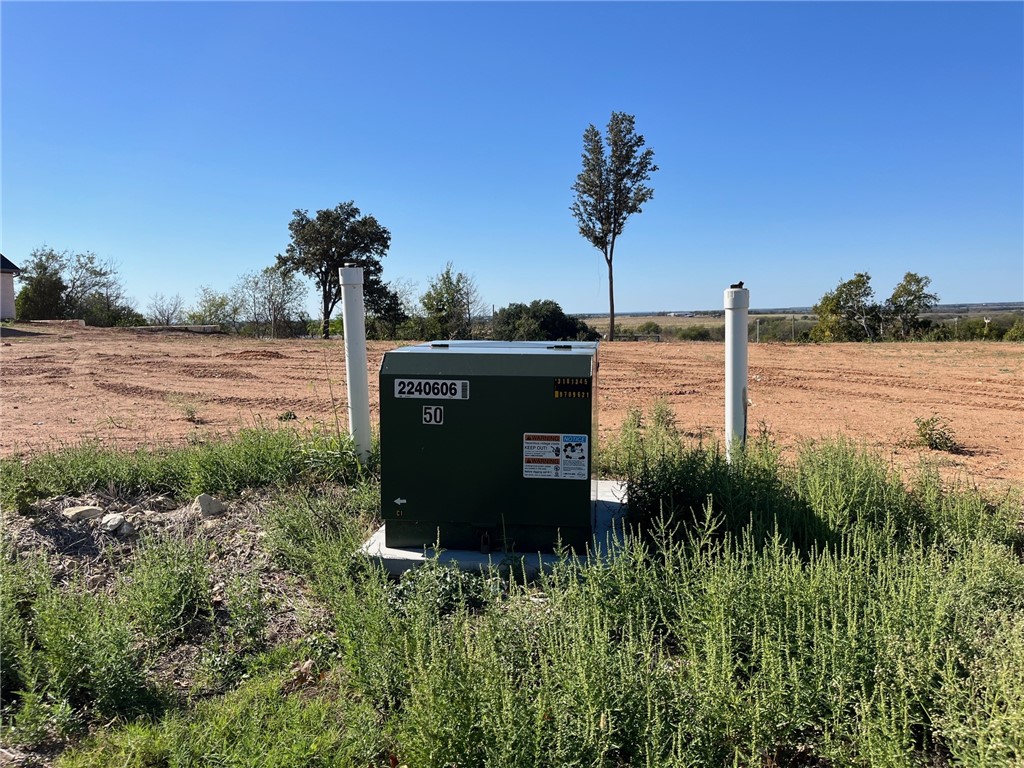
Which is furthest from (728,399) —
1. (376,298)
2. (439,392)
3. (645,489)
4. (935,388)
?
(376,298)

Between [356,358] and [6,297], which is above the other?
[6,297]

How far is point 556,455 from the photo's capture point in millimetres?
3867

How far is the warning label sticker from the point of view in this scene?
3.85m

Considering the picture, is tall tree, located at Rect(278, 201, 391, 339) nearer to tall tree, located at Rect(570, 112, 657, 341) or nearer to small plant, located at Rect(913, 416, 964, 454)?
tall tree, located at Rect(570, 112, 657, 341)

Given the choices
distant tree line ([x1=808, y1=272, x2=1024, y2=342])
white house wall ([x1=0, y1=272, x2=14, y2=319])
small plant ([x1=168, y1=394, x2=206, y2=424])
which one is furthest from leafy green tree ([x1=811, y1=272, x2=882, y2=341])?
white house wall ([x1=0, y1=272, x2=14, y2=319])

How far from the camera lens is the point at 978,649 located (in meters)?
2.71

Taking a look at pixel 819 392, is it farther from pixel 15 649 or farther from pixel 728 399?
pixel 15 649

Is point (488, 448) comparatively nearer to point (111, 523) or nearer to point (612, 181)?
point (111, 523)

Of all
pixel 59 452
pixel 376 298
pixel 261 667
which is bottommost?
pixel 261 667

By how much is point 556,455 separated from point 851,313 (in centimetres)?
3406

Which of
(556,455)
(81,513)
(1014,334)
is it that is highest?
(1014,334)

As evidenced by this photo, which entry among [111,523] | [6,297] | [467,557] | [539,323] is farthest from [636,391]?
[6,297]

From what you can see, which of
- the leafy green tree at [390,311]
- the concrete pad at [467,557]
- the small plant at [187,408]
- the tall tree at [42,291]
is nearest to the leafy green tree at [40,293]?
the tall tree at [42,291]

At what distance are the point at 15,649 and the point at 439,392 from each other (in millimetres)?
2350
